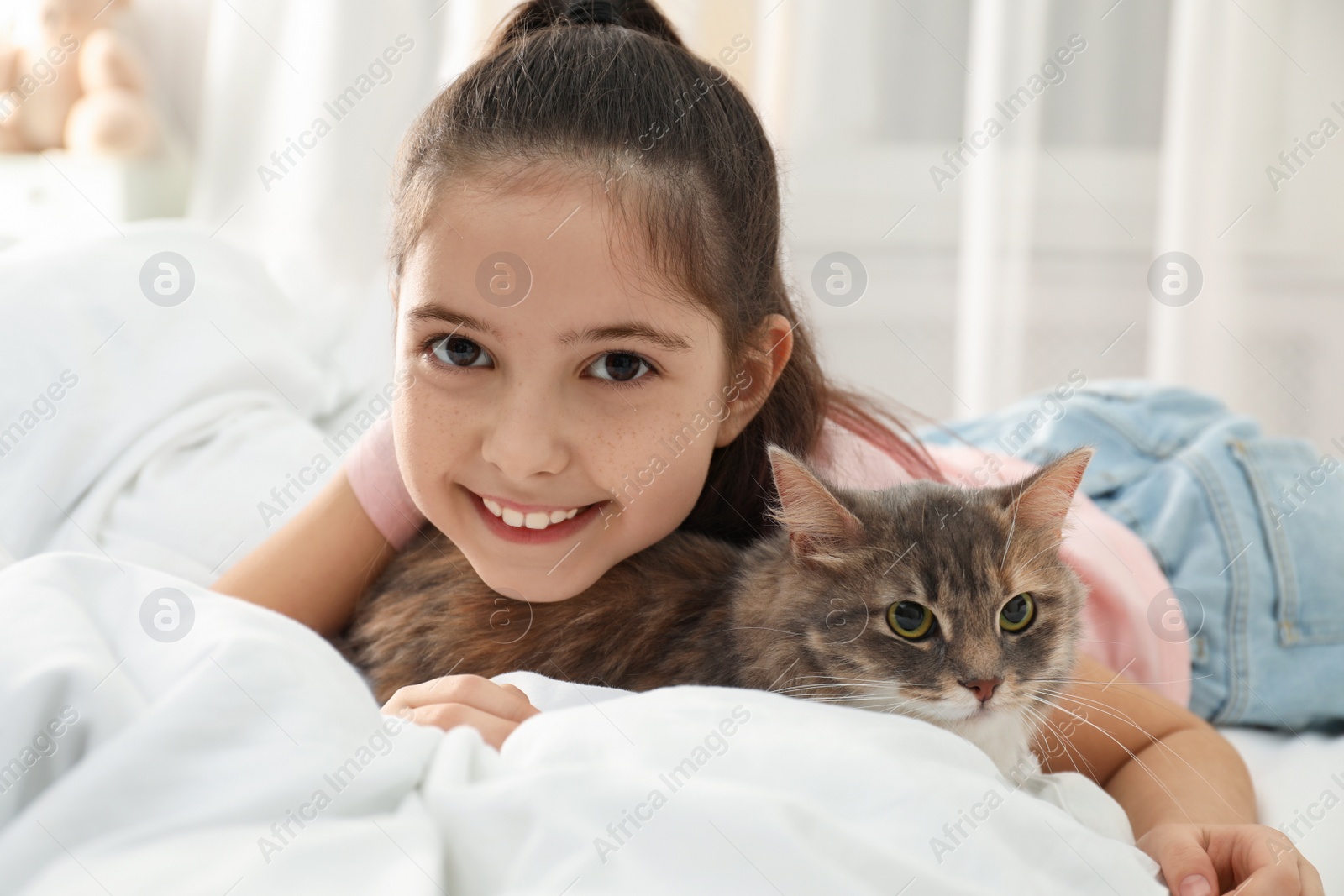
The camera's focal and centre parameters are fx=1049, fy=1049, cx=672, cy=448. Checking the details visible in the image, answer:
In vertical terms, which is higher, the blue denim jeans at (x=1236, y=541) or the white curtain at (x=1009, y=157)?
the white curtain at (x=1009, y=157)

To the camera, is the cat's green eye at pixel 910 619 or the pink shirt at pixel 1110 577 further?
the pink shirt at pixel 1110 577

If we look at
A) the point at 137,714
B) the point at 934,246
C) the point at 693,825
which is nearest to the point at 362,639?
the point at 137,714

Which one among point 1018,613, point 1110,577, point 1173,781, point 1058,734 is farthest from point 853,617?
point 1110,577

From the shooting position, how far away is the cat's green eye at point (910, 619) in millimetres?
949

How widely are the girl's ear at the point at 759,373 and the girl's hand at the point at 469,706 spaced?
38cm

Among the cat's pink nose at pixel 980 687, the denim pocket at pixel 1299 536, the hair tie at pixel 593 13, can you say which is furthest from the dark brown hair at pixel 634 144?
the denim pocket at pixel 1299 536

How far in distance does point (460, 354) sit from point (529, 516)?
0.18m

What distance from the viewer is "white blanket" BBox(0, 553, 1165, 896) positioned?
1.92ft

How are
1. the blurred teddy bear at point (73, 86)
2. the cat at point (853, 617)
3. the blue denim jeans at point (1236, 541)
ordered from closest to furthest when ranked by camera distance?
the cat at point (853, 617), the blue denim jeans at point (1236, 541), the blurred teddy bear at point (73, 86)

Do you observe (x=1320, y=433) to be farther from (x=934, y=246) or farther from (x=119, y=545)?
(x=119, y=545)

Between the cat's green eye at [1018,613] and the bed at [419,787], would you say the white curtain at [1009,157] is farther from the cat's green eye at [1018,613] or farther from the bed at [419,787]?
the bed at [419,787]

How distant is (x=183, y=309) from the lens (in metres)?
1.69

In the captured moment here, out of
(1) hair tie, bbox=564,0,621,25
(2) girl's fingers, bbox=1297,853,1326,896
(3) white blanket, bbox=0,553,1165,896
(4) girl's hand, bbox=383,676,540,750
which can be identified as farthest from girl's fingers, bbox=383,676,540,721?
(1) hair tie, bbox=564,0,621,25

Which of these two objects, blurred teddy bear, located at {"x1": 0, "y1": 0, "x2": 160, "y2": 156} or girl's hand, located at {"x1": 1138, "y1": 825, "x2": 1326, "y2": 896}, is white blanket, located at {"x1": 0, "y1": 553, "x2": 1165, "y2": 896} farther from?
blurred teddy bear, located at {"x1": 0, "y1": 0, "x2": 160, "y2": 156}
